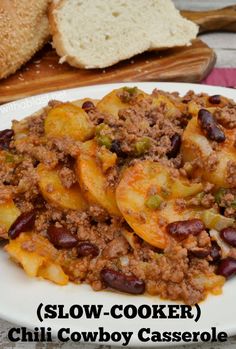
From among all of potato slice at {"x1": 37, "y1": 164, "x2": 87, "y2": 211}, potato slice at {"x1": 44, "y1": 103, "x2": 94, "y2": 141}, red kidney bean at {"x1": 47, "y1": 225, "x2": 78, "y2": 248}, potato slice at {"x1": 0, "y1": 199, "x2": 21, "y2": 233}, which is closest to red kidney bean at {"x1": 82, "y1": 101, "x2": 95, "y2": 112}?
potato slice at {"x1": 44, "y1": 103, "x2": 94, "y2": 141}

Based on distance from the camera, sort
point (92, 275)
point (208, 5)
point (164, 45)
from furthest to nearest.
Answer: point (208, 5), point (164, 45), point (92, 275)

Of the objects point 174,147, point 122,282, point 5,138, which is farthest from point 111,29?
point 122,282

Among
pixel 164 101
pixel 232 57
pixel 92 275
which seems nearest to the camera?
pixel 92 275

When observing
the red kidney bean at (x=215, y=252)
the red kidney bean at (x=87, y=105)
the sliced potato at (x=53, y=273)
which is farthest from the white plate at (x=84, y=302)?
the red kidney bean at (x=87, y=105)

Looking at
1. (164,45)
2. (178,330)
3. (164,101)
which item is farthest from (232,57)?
(178,330)

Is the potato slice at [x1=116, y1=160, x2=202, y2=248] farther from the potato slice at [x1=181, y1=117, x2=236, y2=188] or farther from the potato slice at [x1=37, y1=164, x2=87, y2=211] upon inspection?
the potato slice at [x1=37, y1=164, x2=87, y2=211]

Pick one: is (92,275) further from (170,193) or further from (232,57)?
(232,57)

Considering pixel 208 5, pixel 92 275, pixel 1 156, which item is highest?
pixel 1 156
